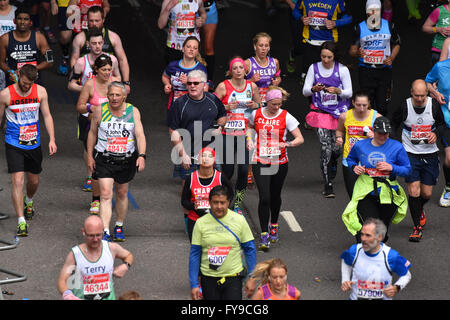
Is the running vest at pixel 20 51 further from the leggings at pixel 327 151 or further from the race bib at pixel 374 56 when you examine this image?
the race bib at pixel 374 56

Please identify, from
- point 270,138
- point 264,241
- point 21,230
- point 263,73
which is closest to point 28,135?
point 21,230

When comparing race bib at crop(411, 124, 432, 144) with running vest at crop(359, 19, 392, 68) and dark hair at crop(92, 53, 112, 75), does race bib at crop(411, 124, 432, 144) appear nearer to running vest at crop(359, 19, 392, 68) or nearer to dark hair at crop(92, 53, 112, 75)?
running vest at crop(359, 19, 392, 68)

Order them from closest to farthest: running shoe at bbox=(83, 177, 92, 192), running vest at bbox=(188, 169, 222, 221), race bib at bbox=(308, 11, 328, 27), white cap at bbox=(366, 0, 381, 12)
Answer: running vest at bbox=(188, 169, 222, 221) → running shoe at bbox=(83, 177, 92, 192) → white cap at bbox=(366, 0, 381, 12) → race bib at bbox=(308, 11, 328, 27)

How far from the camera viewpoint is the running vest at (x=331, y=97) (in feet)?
46.1

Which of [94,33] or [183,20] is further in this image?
[183,20]

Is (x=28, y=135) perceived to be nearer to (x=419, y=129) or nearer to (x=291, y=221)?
(x=291, y=221)

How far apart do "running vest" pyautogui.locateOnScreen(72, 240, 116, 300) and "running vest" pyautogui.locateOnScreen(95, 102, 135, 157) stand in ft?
9.04

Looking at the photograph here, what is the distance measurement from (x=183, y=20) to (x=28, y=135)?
13.4ft

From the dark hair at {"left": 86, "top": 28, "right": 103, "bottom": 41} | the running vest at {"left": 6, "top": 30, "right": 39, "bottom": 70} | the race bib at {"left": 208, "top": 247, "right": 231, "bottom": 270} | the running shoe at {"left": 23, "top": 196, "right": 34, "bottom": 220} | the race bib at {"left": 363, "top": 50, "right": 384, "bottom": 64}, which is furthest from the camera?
the race bib at {"left": 363, "top": 50, "right": 384, "bottom": 64}

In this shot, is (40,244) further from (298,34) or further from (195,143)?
(298,34)

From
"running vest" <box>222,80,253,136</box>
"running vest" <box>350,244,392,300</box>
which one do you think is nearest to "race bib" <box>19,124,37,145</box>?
"running vest" <box>222,80,253,136</box>

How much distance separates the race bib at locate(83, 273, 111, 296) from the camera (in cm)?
949

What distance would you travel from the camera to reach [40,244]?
485 inches

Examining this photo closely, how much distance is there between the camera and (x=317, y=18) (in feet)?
54.2
